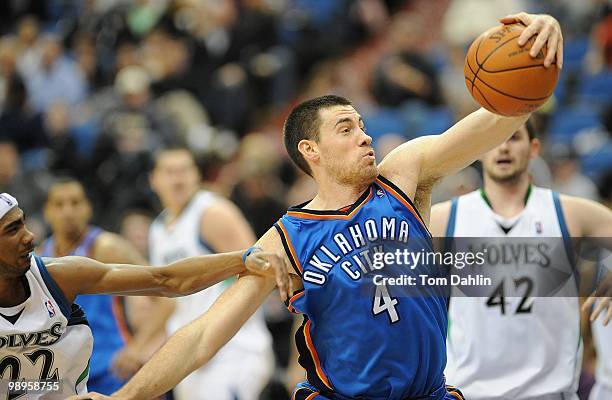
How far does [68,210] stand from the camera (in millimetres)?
7988

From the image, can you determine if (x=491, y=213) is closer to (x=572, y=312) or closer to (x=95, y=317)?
(x=572, y=312)

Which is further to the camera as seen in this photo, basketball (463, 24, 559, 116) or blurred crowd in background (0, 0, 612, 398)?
blurred crowd in background (0, 0, 612, 398)

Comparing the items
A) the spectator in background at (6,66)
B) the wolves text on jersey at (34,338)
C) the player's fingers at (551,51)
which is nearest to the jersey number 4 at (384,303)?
the player's fingers at (551,51)

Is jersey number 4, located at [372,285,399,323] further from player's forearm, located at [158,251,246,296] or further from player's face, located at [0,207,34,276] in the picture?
player's face, located at [0,207,34,276]

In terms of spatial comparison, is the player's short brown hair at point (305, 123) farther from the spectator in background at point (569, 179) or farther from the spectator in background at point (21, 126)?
the spectator in background at point (21, 126)

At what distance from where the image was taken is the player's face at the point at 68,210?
792 centimetres

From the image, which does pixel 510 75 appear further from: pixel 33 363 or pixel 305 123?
pixel 33 363

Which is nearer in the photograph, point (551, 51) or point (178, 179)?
point (551, 51)

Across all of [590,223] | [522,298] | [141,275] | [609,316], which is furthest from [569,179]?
[141,275]

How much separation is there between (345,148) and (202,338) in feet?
3.90

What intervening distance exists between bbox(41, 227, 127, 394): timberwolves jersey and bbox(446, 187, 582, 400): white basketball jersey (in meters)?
2.78

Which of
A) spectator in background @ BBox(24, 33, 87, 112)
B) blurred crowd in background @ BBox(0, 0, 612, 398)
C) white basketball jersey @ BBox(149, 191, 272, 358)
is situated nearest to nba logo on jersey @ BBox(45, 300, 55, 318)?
white basketball jersey @ BBox(149, 191, 272, 358)

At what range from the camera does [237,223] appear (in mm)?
8609

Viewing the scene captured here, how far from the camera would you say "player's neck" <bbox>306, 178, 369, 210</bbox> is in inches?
201
